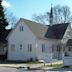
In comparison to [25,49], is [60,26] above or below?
above

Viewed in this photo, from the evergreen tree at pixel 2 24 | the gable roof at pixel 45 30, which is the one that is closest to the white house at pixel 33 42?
the gable roof at pixel 45 30

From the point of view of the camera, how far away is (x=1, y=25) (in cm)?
5253

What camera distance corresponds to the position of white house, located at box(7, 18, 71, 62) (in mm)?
44013

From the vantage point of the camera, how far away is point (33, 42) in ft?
144

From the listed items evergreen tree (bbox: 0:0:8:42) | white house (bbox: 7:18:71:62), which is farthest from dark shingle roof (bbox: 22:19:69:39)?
evergreen tree (bbox: 0:0:8:42)

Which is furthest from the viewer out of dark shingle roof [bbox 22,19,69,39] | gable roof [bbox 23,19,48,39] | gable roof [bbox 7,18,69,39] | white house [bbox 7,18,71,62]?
dark shingle roof [bbox 22,19,69,39]

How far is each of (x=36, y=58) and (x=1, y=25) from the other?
41.9 feet

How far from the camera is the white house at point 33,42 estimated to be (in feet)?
144

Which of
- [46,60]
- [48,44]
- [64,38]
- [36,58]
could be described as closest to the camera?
[46,60]

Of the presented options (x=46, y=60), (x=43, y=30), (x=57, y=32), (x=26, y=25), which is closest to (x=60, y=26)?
(x=57, y=32)

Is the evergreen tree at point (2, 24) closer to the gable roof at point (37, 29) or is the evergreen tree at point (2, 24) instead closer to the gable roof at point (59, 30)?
the gable roof at point (37, 29)

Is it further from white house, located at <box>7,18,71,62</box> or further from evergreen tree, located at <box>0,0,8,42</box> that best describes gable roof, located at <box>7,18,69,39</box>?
evergreen tree, located at <box>0,0,8,42</box>

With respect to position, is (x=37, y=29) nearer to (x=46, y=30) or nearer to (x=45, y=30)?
(x=45, y=30)

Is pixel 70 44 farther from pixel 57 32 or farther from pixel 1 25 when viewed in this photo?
pixel 1 25
